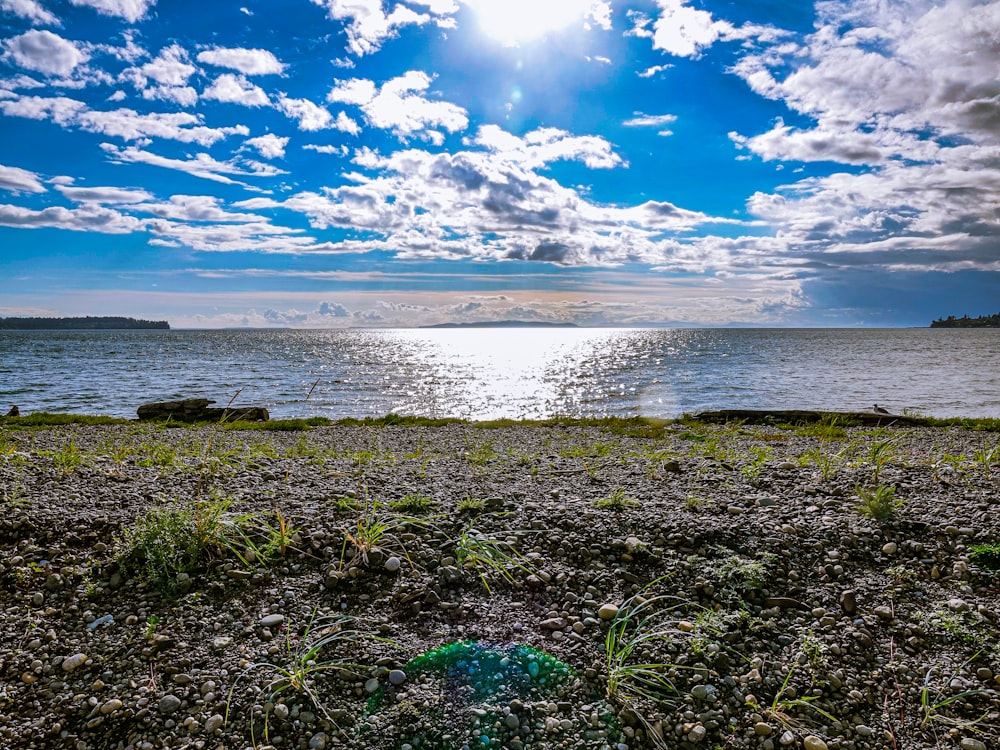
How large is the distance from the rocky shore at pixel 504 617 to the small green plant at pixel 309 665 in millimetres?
20

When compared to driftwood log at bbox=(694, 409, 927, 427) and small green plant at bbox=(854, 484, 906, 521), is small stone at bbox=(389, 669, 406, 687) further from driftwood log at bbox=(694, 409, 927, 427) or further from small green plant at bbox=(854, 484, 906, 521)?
driftwood log at bbox=(694, 409, 927, 427)

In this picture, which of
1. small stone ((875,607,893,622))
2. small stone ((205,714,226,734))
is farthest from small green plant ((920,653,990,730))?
small stone ((205,714,226,734))

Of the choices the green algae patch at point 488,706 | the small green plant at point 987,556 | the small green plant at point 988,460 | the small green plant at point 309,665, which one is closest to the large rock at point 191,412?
the small green plant at point 309,665

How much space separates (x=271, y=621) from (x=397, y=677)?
1.26m

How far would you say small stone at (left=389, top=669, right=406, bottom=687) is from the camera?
3.89 meters

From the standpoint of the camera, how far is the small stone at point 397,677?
3.89 m

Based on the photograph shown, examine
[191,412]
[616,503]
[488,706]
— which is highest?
[616,503]

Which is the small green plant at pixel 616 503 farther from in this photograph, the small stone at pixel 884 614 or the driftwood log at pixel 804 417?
the driftwood log at pixel 804 417

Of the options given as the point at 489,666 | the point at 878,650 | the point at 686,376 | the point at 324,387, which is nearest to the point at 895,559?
the point at 878,650

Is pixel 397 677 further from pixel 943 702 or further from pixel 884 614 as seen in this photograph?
pixel 884 614

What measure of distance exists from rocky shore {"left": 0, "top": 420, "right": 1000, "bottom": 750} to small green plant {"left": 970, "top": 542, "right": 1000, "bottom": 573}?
0.9 inches

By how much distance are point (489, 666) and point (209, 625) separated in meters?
2.29

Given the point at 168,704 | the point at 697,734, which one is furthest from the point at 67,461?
the point at 697,734

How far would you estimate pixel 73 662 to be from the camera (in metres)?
4.05
